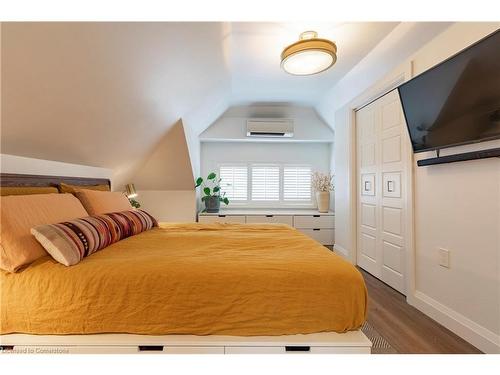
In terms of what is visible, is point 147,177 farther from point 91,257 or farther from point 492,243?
point 492,243

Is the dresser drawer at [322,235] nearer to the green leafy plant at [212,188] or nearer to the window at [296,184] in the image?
the window at [296,184]

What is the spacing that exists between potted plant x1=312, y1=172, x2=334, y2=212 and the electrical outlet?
241 cm

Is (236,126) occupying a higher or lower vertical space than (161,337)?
higher

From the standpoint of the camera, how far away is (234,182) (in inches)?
191

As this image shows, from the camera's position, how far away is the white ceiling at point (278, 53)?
2236mm

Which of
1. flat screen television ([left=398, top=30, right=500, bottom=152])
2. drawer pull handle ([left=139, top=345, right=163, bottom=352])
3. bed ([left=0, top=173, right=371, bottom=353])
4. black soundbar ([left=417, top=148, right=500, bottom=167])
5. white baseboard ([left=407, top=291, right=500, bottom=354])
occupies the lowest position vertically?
white baseboard ([left=407, top=291, right=500, bottom=354])

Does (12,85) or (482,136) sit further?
(482,136)

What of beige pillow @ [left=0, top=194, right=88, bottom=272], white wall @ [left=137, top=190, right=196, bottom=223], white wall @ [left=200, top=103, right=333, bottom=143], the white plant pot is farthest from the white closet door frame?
beige pillow @ [left=0, top=194, right=88, bottom=272]

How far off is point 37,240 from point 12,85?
852 millimetres

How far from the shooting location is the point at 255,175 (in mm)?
4879

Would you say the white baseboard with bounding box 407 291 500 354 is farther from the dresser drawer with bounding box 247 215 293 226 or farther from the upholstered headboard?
the upholstered headboard

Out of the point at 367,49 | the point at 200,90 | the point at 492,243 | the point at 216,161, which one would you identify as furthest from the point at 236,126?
the point at 492,243

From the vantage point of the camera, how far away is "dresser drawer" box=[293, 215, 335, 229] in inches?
165

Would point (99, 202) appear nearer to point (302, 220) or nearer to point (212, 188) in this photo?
point (212, 188)
